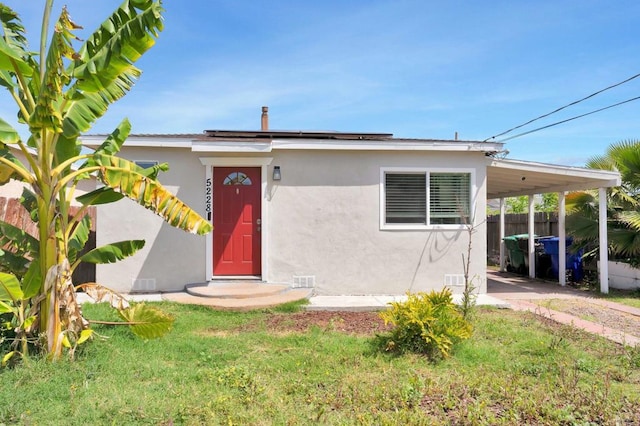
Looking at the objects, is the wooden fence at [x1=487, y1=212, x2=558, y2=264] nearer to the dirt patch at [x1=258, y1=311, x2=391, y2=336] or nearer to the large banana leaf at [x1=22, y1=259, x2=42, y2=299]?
the dirt patch at [x1=258, y1=311, x2=391, y2=336]

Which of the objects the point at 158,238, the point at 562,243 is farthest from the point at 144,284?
the point at 562,243

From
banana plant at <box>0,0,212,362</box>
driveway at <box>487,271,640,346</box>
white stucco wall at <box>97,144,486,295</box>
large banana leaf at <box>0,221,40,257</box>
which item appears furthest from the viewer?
white stucco wall at <box>97,144,486,295</box>

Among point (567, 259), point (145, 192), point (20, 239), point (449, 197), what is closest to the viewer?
point (145, 192)

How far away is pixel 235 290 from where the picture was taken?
8.21m

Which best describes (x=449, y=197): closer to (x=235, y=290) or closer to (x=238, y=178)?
(x=238, y=178)

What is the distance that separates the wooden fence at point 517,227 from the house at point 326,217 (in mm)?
6994

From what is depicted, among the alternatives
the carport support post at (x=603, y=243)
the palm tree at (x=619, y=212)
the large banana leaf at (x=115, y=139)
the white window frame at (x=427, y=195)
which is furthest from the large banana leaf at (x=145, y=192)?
the palm tree at (x=619, y=212)

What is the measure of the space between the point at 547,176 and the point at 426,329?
23.4 feet

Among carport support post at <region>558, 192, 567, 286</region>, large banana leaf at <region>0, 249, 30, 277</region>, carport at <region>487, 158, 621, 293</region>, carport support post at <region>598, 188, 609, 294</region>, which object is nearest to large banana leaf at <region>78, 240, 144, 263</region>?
large banana leaf at <region>0, 249, 30, 277</region>

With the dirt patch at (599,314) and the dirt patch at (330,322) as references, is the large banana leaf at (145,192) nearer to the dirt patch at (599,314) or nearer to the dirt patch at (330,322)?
the dirt patch at (330,322)

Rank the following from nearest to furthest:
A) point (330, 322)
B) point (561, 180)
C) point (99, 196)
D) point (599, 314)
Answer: point (99, 196)
point (330, 322)
point (599, 314)
point (561, 180)

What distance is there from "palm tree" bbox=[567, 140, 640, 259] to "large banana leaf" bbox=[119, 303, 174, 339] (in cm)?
1061

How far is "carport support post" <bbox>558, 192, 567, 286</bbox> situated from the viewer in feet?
36.4

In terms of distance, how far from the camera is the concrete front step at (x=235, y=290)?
7.94m
